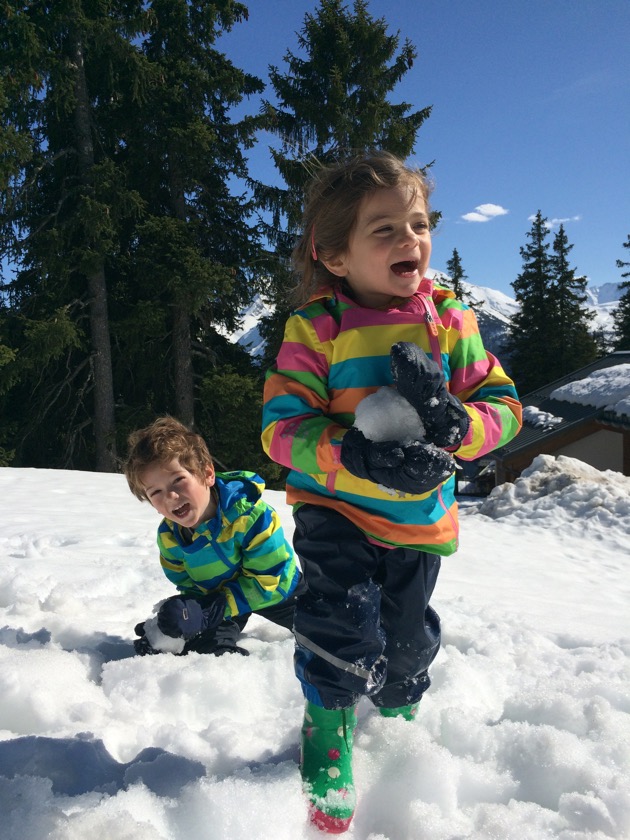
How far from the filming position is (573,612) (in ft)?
11.9

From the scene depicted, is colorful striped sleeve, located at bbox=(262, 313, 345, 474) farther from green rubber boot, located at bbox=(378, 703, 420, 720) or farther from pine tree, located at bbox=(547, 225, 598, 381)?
pine tree, located at bbox=(547, 225, 598, 381)

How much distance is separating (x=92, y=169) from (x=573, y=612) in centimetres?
1364

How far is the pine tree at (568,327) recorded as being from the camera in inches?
1168

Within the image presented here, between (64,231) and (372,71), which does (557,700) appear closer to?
(64,231)

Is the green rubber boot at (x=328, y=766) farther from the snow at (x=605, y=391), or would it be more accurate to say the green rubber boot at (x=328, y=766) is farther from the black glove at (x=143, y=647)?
the snow at (x=605, y=391)

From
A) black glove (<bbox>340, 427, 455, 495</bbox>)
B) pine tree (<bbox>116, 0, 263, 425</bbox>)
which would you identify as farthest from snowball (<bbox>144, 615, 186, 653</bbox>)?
pine tree (<bbox>116, 0, 263, 425</bbox>)

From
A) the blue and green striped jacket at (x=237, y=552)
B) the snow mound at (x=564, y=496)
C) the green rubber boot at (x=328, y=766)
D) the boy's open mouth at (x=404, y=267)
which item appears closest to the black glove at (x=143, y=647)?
the blue and green striped jacket at (x=237, y=552)

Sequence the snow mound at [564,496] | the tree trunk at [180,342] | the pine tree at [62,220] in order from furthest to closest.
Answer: the tree trunk at [180,342] → the pine tree at [62,220] → the snow mound at [564,496]

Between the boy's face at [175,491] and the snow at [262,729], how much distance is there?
542 mm

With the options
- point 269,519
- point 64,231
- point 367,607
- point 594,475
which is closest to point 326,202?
point 367,607

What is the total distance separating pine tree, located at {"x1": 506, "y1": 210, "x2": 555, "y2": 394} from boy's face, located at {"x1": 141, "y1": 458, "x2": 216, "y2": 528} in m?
29.9

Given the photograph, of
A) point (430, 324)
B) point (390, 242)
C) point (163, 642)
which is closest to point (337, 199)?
point (390, 242)

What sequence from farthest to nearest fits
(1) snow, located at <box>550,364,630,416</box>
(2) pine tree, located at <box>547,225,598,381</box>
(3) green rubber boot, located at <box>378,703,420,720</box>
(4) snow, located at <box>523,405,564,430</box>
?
(2) pine tree, located at <box>547,225,598,381</box>, (4) snow, located at <box>523,405,564,430</box>, (1) snow, located at <box>550,364,630,416</box>, (3) green rubber boot, located at <box>378,703,420,720</box>

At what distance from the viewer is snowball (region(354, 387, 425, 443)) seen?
55.4 inches
